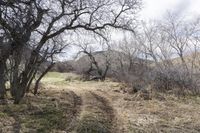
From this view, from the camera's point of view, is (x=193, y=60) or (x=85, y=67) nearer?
(x=193, y=60)

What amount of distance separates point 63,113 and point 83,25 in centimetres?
691

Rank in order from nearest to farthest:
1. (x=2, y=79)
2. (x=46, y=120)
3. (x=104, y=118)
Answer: (x=46, y=120)
(x=104, y=118)
(x=2, y=79)

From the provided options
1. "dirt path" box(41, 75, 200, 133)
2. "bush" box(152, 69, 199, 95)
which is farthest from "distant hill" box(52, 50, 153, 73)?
"dirt path" box(41, 75, 200, 133)

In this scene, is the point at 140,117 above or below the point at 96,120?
below

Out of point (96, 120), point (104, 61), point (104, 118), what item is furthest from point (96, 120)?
point (104, 61)

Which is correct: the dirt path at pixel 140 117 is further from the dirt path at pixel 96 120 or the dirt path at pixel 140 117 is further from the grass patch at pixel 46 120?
the grass patch at pixel 46 120

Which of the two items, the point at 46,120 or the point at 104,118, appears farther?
the point at 104,118

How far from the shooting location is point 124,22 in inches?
842

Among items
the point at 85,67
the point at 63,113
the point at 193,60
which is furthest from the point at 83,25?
the point at 85,67

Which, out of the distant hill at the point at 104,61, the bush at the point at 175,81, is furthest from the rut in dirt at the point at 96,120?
the distant hill at the point at 104,61

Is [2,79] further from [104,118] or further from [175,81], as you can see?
[175,81]

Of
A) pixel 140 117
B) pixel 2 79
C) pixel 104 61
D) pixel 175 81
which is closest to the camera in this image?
pixel 140 117

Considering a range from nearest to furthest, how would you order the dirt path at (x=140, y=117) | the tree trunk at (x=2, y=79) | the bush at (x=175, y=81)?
1. the dirt path at (x=140, y=117)
2. the tree trunk at (x=2, y=79)
3. the bush at (x=175, y=81)

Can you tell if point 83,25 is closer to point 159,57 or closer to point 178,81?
point 178,81
